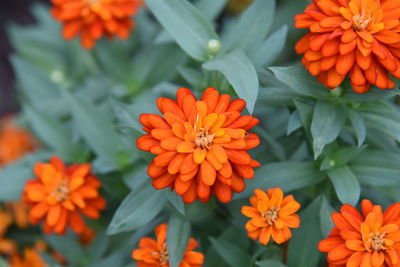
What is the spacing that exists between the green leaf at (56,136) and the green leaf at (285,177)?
56 cm

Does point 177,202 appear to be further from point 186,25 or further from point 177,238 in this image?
point 186,25

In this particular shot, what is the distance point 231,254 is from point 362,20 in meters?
0.55

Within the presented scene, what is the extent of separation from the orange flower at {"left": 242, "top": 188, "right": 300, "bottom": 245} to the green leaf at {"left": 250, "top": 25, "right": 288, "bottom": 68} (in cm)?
37

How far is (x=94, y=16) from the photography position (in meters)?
1.51

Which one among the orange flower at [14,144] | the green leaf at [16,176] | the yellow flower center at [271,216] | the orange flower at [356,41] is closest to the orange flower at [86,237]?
the green leaf at [16,176]

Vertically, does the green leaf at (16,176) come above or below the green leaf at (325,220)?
above

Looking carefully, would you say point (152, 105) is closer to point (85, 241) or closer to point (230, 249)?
point (230, 249)

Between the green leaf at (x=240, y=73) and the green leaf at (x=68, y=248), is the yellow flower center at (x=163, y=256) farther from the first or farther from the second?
the green leaf at (x=68, y=248)

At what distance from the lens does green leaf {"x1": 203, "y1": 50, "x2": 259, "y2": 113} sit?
3.50 ft

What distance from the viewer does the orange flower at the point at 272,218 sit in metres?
1.02

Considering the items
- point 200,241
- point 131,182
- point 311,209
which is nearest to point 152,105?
point 131,182

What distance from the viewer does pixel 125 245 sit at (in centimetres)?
142

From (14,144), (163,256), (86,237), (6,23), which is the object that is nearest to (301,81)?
(163,256)

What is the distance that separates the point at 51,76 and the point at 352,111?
1.06m
